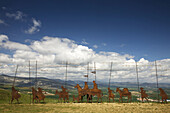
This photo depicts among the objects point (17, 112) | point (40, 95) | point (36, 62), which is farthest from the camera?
point (36, 62)

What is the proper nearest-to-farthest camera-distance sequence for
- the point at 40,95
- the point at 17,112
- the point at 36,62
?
the point at 17,112 → the point at 40,95 → the point at 36,62

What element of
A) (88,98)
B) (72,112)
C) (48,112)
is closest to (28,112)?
(48,112)

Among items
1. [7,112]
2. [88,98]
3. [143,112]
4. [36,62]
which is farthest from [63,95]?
[143,112]

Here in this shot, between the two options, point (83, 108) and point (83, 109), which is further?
point (83, 108)

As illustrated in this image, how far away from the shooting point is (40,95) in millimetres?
17078

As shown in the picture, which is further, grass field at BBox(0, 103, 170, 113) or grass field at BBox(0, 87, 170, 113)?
grass field at BBox(0, 87, 170, 113)

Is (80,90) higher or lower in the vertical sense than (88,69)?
lower

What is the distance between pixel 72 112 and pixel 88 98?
6999 mm

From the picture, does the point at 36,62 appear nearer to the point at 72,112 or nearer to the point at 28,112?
the point at 28,112

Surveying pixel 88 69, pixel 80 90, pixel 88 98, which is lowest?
pixel 88 98

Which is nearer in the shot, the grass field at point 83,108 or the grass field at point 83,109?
the grass field at point 83,109

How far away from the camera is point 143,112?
426 inches

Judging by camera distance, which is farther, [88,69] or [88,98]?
[88,69]

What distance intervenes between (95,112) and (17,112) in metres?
7.09
